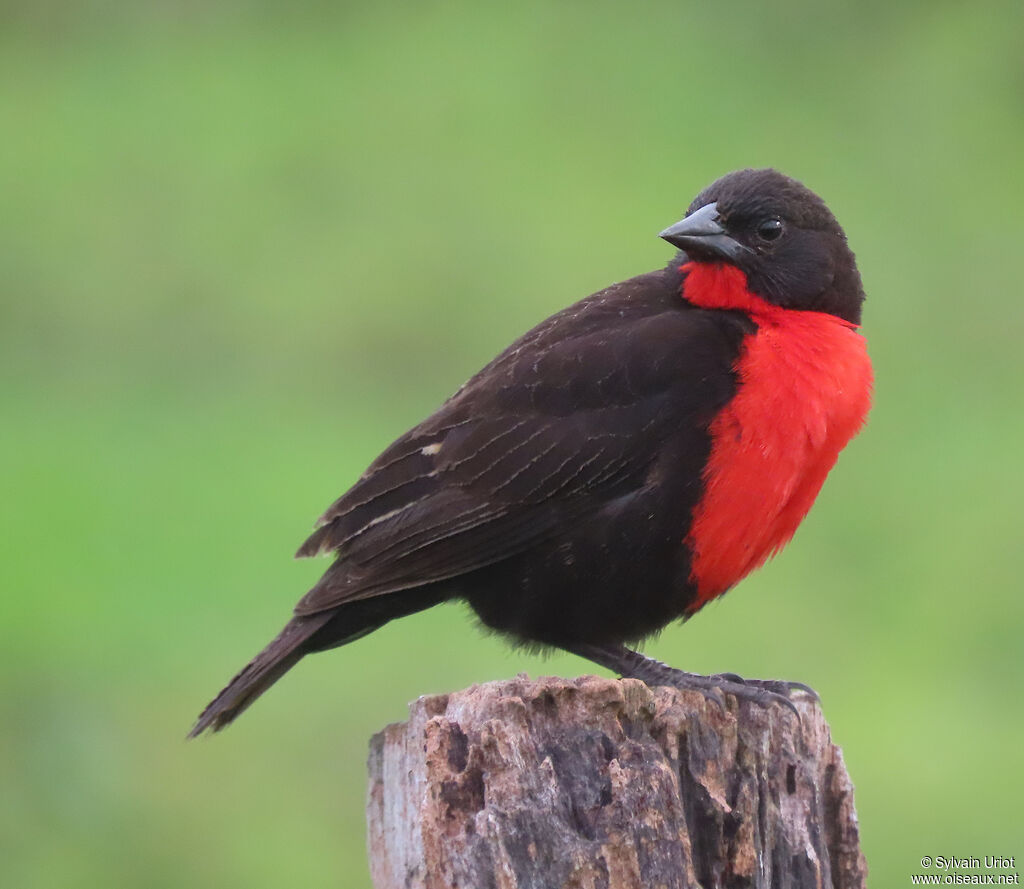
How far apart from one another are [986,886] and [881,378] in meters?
8.07

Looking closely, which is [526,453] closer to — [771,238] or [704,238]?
[704,238]

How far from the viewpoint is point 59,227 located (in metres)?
15.3

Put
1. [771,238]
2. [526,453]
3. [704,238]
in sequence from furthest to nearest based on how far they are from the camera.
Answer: [771,238], [704,238], [526,453]

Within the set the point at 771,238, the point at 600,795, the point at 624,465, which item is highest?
the point at 771,238

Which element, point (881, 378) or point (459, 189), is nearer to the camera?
point (881, 378)

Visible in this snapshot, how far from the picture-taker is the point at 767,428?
19.1 ft

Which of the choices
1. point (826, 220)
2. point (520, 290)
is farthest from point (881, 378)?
point (826, 220)

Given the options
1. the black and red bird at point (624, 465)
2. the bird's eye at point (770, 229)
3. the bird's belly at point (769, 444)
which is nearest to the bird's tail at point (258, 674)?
the black and red bird at point (624, 465)

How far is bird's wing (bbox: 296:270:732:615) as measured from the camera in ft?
19.3

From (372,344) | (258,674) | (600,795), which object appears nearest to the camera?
(600,795)

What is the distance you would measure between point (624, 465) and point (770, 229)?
0.88 meters

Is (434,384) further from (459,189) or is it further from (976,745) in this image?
(976,745)

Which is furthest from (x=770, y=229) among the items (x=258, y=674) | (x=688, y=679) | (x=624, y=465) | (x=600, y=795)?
(x=600, y=795)

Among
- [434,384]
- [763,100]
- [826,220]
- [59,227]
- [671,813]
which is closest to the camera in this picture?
[671,813]
